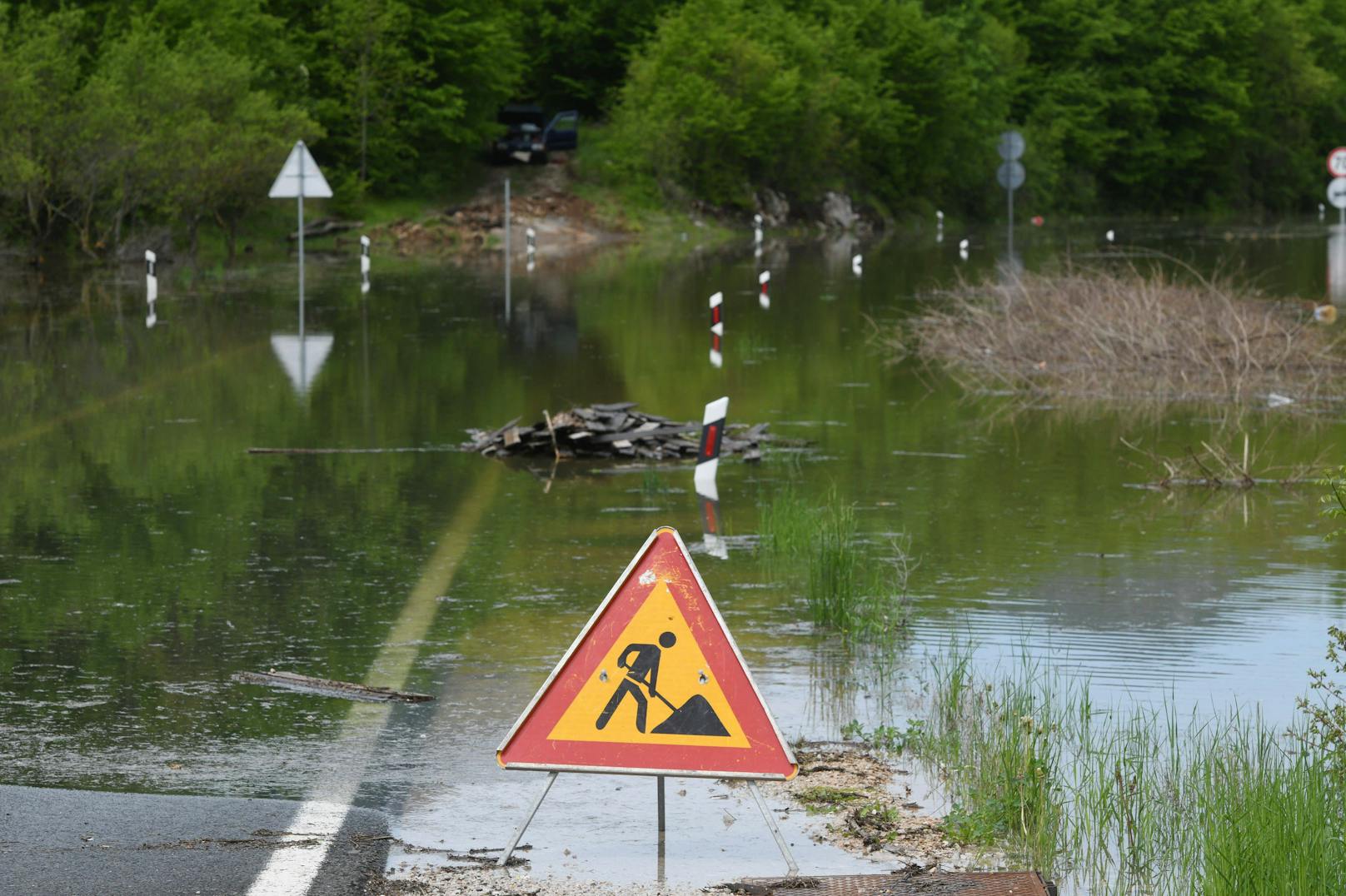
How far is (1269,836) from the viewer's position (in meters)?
5.01

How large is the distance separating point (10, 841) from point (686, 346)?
738 inches

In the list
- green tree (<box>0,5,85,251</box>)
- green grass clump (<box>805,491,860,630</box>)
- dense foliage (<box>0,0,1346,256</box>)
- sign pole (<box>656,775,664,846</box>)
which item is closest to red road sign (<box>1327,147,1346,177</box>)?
green grass clump (<box>805,491,860,630</box>)

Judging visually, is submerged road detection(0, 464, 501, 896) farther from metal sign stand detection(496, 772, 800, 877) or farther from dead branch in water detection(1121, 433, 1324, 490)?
dead branch in water detection(1121, 433, 1324, 490)

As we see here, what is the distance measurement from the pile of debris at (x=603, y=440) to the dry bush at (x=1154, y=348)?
5.33 m

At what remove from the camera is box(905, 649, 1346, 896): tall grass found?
5012mm

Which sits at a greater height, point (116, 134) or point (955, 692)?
point (116, 134)

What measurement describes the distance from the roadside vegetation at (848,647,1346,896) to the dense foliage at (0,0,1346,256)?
112ft

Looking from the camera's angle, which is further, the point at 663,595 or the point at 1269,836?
the point at 663,595

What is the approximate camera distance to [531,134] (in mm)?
65875

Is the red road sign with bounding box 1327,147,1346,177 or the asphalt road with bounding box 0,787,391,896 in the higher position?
the red road sign with bounding box 1327,147,1346,177

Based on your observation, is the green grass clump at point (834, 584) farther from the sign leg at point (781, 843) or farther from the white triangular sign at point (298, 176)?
the white triangular sign at point (298, 176)

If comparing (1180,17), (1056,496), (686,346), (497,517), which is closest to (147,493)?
(497,517)

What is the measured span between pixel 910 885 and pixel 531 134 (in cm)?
6189

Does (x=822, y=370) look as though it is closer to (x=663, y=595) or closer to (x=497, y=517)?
(x=497, y=517)
